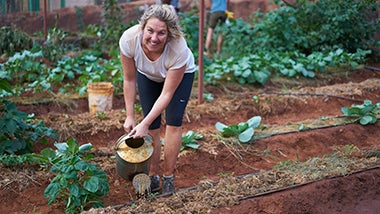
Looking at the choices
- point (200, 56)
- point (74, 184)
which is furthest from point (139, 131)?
point (200, 56)

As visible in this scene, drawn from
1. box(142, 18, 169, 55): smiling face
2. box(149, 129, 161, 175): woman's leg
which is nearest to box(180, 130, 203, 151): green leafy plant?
box(149, 129, 161, 175): woman's leg

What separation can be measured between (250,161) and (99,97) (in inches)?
82.3

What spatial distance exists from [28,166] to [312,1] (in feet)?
22.0

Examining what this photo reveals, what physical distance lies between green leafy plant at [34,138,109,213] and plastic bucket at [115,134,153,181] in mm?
166

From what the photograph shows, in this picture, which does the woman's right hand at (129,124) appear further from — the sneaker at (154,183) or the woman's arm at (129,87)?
the sneaker at (154,183)

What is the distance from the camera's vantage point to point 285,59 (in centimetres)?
822

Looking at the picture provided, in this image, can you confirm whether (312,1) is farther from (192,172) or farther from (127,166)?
(127,166)

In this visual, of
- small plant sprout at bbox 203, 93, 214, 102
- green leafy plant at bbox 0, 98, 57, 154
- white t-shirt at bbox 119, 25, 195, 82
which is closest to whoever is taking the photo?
white t-shirt at bbox 119, 25, 195, 82

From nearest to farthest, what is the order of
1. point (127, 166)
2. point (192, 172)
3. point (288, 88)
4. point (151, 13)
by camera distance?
point (151, 13), point (127, 166), point (192, 172), point (288, 88)

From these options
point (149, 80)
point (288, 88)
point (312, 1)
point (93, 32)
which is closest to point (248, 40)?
point (312, 1)

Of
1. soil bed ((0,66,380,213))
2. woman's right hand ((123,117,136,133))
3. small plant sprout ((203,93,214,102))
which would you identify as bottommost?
soil bed ((0,66,380,213))

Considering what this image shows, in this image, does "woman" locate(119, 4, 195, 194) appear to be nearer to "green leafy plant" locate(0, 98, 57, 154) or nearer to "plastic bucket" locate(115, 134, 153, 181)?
"plastic bucket" locate(115, 134, 153, 181)

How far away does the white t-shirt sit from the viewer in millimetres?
3465

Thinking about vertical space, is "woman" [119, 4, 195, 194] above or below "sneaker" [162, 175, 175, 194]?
above
